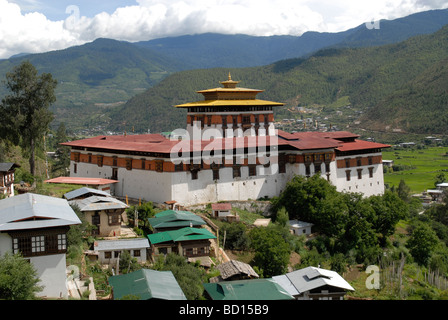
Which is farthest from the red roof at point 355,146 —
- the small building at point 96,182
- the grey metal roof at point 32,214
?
the grey metal roof at point 32,214

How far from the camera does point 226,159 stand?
48625 mm

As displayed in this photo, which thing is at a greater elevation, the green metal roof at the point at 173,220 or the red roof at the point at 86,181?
the red roof at the point at 86,181

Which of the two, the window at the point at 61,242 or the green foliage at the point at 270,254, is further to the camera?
the green foliage at the point at 270,254

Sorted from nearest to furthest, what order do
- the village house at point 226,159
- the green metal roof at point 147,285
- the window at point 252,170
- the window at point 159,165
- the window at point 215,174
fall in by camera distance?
1. the green metal roof at point 147,285
2. the window at point 159,165
3. the village house at point 226,159
4. the window at point 215,174
5. the window at point 252,170

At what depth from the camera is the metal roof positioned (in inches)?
1310

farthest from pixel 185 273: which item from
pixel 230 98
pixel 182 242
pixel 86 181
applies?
pixel 230 98

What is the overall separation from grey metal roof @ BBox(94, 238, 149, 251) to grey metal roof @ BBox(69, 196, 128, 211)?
3.40m

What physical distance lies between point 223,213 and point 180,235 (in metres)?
9.20

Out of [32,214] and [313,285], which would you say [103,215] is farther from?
[313,285]

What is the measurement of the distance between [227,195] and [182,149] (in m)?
6.76

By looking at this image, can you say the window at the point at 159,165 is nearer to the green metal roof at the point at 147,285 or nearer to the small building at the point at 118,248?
the small building at the point at 118,248

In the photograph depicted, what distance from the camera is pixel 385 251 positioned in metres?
48.1

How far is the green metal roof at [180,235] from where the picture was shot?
116ft

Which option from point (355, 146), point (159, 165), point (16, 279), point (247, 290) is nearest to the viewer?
point (16, 279)
